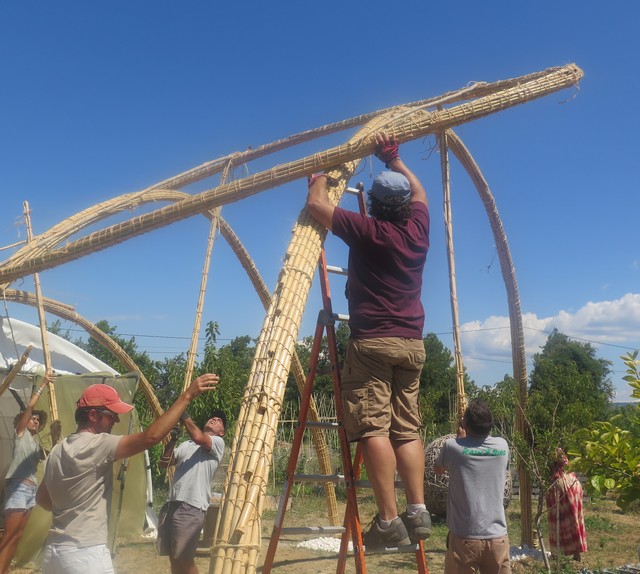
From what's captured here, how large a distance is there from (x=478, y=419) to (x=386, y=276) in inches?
41.9

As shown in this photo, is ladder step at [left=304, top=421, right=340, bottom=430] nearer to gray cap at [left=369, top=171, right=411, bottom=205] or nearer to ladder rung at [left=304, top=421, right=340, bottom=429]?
ladder rung at [left=304, top=421, right=340, bottom=429]

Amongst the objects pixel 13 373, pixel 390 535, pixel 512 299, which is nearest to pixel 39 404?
pixel 13 373

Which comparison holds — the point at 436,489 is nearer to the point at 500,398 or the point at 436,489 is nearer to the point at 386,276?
the point at 500,398

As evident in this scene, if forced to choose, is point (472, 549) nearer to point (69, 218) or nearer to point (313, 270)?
point (313, 270)

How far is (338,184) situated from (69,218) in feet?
8.94

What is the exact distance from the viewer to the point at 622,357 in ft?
11.1

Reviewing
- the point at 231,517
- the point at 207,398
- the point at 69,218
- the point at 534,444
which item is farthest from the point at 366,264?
the point at 207,398

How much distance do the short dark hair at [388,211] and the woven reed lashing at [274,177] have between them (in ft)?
0.80

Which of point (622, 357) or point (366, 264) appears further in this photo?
point (622, 357)

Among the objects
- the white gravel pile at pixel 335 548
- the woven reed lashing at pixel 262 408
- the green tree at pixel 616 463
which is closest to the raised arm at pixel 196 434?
the woven reed lashing at pixel 262 408

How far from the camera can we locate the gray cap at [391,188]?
9.61 ft

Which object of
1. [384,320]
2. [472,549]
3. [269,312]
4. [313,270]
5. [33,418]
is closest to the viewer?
[269,312]

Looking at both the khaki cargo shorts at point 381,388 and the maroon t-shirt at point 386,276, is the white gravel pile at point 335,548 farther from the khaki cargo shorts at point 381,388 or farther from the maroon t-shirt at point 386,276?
the maroon t-shirt at point 386,276

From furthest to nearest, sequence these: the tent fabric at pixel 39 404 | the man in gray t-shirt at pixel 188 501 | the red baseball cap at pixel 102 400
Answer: the tent fabric at pixel 39 404 < the man in gray t-shirt at pixel 188 501 < the red baseball cap at pixel 102 400
